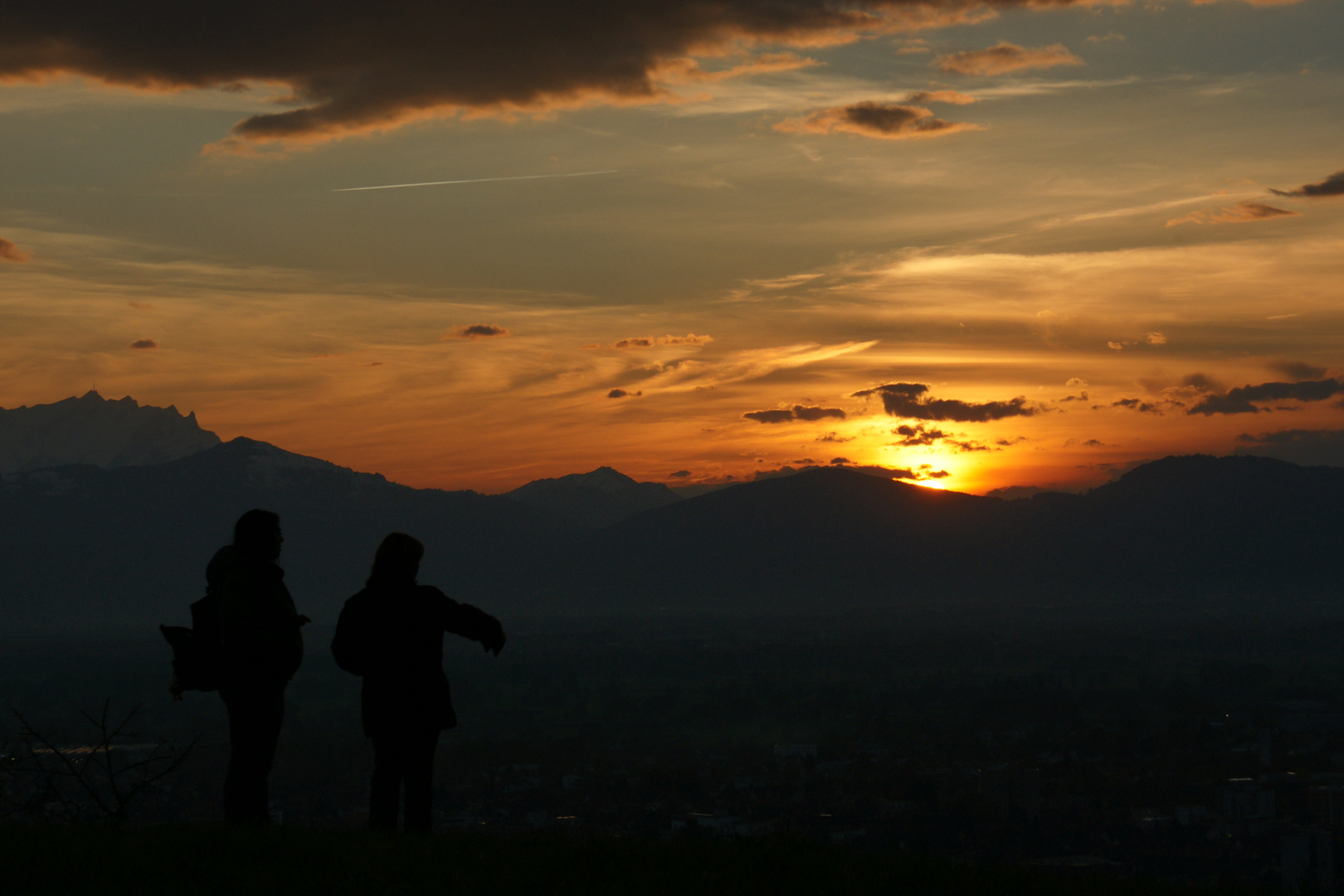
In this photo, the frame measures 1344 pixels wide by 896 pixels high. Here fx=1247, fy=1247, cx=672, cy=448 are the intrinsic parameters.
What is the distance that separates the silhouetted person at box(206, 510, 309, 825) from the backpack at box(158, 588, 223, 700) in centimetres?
8

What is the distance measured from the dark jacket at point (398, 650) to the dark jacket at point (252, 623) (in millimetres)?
475

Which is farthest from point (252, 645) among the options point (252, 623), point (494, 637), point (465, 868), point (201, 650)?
point (465, 868)

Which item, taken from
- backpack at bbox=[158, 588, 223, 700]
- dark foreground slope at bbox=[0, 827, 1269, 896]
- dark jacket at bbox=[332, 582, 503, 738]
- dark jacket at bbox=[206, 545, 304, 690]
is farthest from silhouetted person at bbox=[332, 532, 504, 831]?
backpack at bbox=[158, 588, 223, 700]

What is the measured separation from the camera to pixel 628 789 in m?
51.9

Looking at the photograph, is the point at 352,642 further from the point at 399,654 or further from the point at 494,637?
the point at 494,637

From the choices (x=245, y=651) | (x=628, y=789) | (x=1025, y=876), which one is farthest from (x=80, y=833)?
(x=628, y=789)

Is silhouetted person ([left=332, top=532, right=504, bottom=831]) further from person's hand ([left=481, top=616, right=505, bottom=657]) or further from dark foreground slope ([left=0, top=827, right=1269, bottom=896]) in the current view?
dark foreground slope ([left=0, top=827, right=1269, bottom=896])

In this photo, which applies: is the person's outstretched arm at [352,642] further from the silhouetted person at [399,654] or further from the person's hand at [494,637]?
the person's hand at [494,637]

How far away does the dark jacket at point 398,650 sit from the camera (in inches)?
400

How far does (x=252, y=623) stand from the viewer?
392 inches

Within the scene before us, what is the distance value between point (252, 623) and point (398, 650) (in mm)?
1169

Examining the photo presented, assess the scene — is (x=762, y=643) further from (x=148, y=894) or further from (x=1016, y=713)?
(x=148, y=894)

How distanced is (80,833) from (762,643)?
16795cm

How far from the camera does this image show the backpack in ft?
33.2
